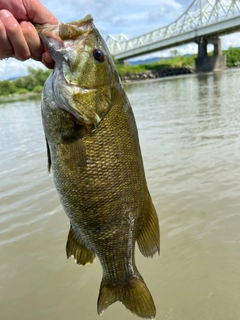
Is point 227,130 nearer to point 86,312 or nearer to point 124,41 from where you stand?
point 86,312

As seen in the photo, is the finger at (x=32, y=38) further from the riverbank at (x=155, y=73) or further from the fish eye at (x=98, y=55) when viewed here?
the riverbank at (x=155, y=73)

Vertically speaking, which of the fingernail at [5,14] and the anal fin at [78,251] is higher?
the fingernail at [5,14]

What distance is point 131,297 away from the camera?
2365mm

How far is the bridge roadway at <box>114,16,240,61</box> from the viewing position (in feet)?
188

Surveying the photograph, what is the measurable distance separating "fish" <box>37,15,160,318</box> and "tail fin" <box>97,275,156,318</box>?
76 mm

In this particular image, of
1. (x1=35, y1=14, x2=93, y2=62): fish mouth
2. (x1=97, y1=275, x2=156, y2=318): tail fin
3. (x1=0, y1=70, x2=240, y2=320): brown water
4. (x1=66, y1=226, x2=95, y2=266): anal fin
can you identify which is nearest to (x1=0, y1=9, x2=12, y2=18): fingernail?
(x1=35, y1=14, x2=93, y2=62): fish mouth

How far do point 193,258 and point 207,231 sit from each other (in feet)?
1.90

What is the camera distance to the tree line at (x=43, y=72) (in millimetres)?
80381

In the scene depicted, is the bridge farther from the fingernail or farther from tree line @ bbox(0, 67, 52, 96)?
the fingernail

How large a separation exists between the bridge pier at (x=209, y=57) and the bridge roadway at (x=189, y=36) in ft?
4.34

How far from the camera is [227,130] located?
31.8ft

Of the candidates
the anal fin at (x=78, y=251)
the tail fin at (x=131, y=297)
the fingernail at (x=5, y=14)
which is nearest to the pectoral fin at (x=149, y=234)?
the tail fin at (x=131, y=297)

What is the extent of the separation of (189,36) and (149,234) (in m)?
70.5

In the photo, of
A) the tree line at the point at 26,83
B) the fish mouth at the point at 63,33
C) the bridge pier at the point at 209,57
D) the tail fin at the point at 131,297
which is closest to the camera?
the fish mouth at the point at 63,33
